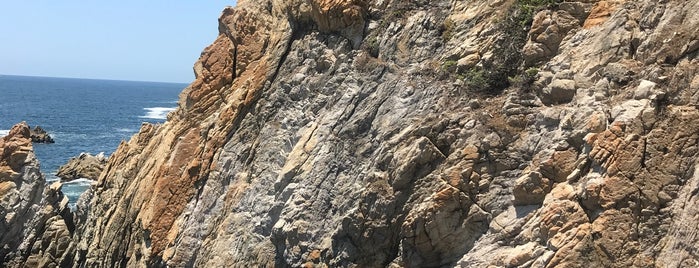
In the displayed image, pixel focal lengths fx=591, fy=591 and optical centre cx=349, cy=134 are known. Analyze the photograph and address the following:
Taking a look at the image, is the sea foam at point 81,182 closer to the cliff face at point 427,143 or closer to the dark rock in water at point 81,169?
the dark rock in water at point 81,169

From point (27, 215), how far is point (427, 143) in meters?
21.4

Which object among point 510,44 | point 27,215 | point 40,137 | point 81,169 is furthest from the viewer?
point 40,137

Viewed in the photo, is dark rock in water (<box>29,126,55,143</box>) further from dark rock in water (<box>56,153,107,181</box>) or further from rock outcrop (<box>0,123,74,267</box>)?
rock outcrop (<box>0,123,74,267</box>)

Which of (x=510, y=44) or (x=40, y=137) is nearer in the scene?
(x=510, y=44)

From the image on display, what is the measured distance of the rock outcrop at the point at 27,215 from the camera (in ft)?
86.7

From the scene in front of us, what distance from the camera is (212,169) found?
19.4 metres

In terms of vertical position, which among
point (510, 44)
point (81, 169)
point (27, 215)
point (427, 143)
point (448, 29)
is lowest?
point (81, 169)

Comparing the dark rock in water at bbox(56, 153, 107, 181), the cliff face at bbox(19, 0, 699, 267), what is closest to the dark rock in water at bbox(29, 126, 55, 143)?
the dark rock in water at bbox(56, 153, 107, 181)

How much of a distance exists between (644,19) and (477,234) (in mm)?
5893

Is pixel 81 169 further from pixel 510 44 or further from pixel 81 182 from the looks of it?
pixel 510 44

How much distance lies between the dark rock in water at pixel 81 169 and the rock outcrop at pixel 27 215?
2150cm

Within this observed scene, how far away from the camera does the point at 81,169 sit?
50500 mm

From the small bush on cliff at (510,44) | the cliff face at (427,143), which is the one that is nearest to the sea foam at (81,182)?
the cliff face at (427,143)

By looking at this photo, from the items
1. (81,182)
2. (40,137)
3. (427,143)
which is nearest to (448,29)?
(427,143)
